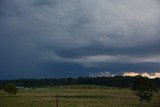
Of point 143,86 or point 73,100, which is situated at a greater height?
point 143,86

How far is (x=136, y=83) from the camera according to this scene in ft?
163

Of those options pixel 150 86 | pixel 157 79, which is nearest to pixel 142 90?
pixel 150 86

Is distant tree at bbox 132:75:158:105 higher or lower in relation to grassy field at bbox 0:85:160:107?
higher

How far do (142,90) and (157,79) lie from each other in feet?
462

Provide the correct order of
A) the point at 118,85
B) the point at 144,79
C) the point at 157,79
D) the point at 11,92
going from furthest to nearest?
the point at 118,85, the point at 157,79, the point at 11,92, the point at 144,79

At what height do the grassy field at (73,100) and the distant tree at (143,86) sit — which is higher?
the distant tree at (143,86)

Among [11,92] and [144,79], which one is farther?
[11,92]

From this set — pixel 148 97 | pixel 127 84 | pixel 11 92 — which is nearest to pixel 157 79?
pixel 127 84

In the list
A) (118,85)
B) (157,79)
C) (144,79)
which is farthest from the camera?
(118,85)

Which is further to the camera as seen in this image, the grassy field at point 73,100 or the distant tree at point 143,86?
the distant tree at point 143,86

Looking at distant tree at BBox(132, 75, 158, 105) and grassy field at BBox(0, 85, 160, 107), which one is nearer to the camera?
grassy field at BBox(0, 85, 160, 107)

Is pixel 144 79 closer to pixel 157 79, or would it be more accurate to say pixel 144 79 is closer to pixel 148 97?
pixel 148 97

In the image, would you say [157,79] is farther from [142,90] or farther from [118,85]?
[142,90]

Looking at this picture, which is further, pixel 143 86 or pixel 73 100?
pixel 73 100
